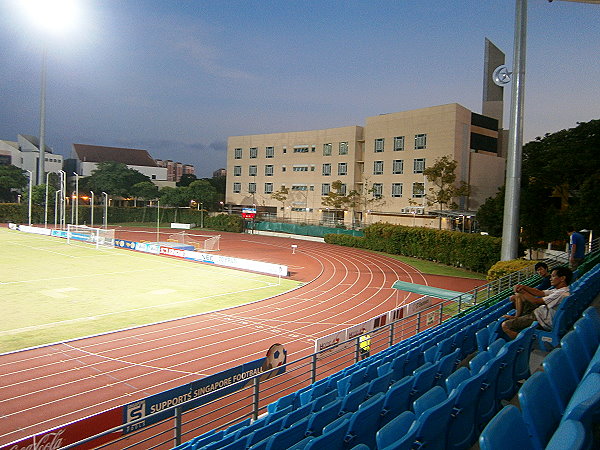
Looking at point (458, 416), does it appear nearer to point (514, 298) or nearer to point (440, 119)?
point (514, 298)

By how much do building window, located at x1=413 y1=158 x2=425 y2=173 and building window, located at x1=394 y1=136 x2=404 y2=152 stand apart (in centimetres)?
261

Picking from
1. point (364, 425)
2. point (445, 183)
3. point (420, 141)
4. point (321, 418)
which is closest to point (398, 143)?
point (420, 141)

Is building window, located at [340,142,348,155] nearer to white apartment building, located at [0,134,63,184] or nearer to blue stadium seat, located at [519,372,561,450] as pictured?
white apartment building, located at [0,134,63,184]

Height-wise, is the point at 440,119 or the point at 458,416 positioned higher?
the point at 440,119

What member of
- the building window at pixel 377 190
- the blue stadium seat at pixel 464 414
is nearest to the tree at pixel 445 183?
the building window at pixel 377 190

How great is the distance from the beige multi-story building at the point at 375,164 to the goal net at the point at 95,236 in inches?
1086

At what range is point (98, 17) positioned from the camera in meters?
52.8

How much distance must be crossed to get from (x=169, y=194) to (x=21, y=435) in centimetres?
6487

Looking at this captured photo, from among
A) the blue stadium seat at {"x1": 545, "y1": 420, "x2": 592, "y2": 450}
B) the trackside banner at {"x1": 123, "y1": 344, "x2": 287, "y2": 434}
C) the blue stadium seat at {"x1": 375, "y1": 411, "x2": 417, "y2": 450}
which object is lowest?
the trackside banner at {"x1": 123, "y1": 344, "x2": 287, "y2": 434}

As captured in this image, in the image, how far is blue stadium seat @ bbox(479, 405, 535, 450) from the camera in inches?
71.3

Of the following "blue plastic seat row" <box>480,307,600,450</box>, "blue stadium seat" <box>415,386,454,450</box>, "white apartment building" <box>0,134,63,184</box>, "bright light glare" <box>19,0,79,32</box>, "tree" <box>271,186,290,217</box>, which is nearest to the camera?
"blue plastic seat row" <box>480,307,600,450</box>

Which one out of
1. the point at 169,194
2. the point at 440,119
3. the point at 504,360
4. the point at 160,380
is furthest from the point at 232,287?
the point at 169,194

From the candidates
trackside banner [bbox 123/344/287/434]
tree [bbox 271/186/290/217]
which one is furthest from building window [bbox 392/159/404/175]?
trackside banner [bbox 123/344/287/434]

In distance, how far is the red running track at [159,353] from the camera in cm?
948
